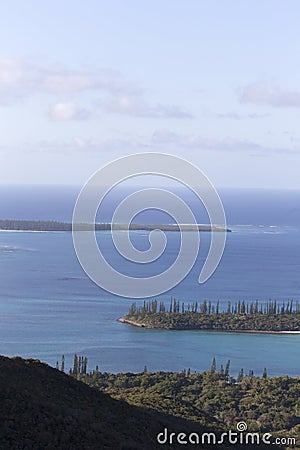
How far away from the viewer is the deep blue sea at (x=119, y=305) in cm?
2873

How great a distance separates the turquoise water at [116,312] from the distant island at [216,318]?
2.71 feet

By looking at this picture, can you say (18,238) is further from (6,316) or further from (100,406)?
(100,406)

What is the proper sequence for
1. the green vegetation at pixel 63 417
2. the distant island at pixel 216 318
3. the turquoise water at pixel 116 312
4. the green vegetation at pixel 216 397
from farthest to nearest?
the distant island at pixel 216 318 → the turquoise water at pixel 116 312 → the green vegetation at pixel 216 397 → the green vegetation at pixel 63 417

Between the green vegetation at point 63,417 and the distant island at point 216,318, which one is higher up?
the green vegetation at point 63,417

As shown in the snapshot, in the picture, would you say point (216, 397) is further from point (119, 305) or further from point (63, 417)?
point (119, 305)

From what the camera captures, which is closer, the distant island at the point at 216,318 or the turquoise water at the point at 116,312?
the turquoise water at the point at 116,312

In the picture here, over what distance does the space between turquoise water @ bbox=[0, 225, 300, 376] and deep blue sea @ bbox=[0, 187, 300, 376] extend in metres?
0.04

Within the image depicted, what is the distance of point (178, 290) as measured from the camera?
47000 mm

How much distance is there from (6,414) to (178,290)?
38.3 metres

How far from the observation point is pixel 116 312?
37781 millimetres

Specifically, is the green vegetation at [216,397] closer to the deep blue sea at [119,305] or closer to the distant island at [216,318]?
the deep blue sea at [119,305]

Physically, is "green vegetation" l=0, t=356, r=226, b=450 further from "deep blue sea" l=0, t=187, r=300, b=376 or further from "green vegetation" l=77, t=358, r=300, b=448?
"deep blue sea" l=0, t=187, r=300, b=376

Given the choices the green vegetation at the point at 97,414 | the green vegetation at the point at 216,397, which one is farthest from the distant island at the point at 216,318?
the green vegetation at the point at 97,414

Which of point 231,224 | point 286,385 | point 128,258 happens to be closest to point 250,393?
point 286,385
